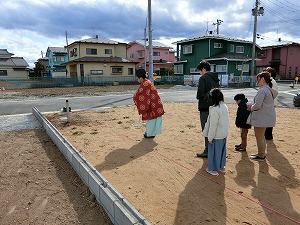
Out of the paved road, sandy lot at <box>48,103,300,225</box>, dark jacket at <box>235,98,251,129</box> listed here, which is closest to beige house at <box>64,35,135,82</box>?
the paved road

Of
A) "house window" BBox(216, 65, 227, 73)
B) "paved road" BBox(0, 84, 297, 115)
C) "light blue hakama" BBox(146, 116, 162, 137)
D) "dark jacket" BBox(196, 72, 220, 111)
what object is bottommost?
"paved road" BBox(0, 84, 297, 115)

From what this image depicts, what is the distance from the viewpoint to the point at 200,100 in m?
4.48

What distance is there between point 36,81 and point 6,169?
27.1 metres

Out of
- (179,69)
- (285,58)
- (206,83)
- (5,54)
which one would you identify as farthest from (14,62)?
(285,58)

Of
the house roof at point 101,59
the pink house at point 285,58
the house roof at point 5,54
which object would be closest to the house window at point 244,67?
the pink house at point 285,58

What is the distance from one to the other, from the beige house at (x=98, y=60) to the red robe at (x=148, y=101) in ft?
87.6

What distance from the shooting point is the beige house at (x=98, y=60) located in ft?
108

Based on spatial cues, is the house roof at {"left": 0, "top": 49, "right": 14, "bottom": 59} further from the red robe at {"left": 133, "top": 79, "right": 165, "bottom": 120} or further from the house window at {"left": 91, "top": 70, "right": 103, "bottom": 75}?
the red robe at {"left": 133, "top": 79, "right": 165, "bottom": 120}

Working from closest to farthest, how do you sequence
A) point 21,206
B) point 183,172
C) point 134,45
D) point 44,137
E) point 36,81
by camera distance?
point 21,206, point 183,172, point 44,137, point 36,81, point 134,45

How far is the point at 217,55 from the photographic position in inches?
1310

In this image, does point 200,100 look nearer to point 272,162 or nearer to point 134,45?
point 272,162

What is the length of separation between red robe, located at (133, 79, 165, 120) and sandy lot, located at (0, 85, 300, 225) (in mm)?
654

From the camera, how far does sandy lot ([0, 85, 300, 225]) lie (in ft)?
9.38

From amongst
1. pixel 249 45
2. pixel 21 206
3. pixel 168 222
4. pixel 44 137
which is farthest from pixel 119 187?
pixel 249 45
